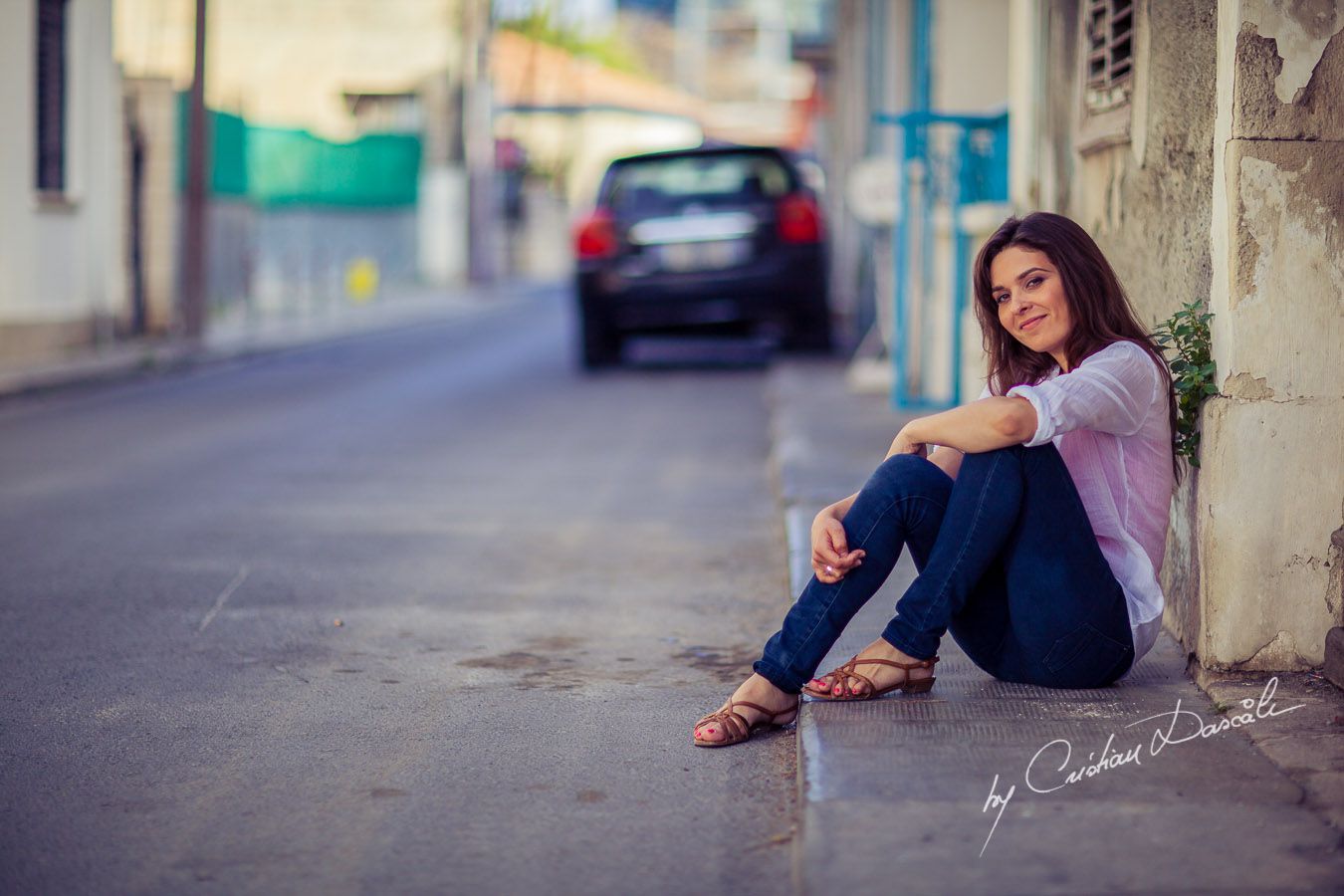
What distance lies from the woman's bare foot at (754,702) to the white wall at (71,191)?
12027mm

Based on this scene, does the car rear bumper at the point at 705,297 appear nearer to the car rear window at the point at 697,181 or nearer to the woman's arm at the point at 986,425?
the car rear window at the point at 697,181

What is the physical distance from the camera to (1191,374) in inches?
156

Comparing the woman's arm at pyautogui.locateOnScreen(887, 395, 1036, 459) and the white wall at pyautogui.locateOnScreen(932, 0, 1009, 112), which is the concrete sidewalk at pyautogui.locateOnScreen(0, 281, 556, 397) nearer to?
the white wall at pyautogui.locateOnScreen(932, 0, 1009, 112)

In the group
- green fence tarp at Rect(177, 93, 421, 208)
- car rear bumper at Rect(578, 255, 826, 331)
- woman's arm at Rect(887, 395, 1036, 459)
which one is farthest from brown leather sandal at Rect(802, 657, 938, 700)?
green fence tarp at Rect(177, 93, 421, 208)

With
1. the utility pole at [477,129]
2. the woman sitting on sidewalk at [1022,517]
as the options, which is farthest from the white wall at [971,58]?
the utility pole at [477,129]

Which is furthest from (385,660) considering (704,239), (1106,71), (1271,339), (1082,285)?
(704,239)

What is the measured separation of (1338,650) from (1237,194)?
1024mm

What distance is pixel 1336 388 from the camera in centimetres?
385

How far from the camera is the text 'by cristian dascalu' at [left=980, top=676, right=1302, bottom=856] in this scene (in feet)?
10.7

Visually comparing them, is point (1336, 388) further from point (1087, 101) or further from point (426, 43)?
point (426, 43)

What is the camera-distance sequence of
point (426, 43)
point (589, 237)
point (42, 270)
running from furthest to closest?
point (426, 43) < point (42, 270) < point (589, 237)

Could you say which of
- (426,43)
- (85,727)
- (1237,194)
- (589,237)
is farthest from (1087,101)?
(426,43)

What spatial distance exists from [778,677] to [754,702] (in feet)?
0.25

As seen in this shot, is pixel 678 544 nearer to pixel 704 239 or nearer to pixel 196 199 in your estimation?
pixel 704 239
